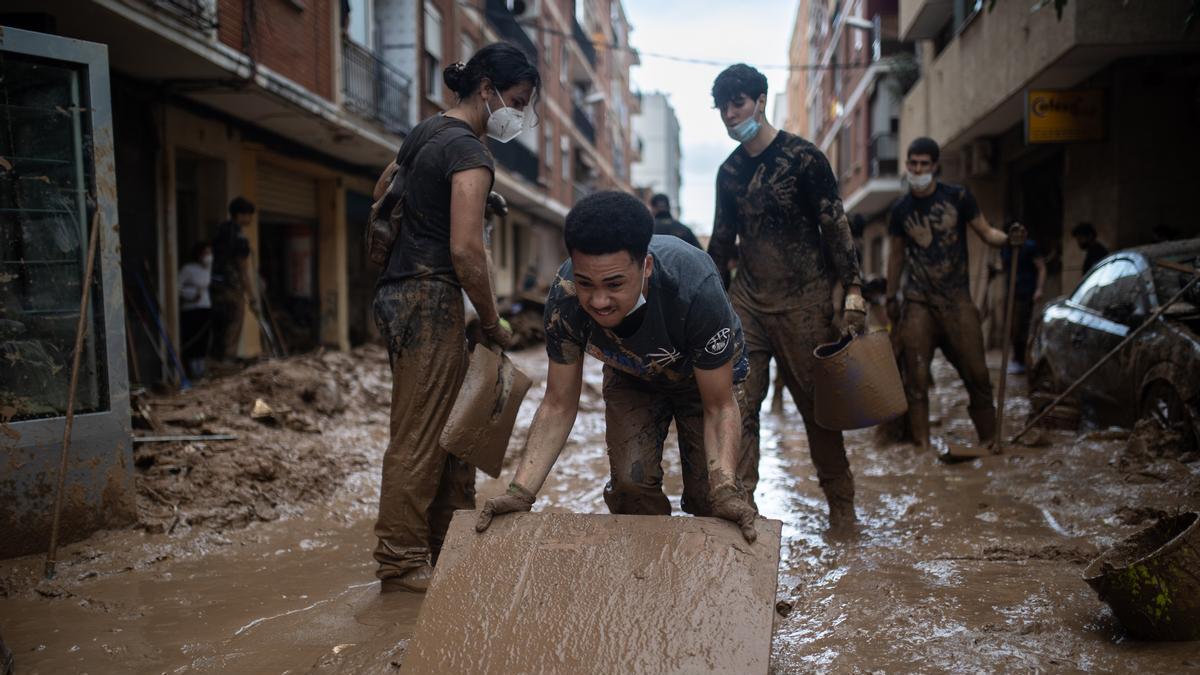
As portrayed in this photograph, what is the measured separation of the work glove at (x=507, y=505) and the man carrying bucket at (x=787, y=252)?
1.46 m

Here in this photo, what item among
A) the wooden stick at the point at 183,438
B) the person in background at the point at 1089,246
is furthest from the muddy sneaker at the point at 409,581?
the person in background at the point at 1089,246

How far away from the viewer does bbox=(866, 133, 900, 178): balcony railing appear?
71.8ft

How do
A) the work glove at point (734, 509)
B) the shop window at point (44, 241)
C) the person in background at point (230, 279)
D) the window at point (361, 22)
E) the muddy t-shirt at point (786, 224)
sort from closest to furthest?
1. the work glove at point (734, 509)
2. the shop window at point (44, 241)
3. the muddy t-shirt at point (786, 224)
4. the person in background at point (230, 279)
5. the window at point (361, 22)

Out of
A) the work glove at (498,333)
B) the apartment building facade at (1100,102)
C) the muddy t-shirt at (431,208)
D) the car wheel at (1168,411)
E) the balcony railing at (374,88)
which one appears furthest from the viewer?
the balcony railing at (374,88)

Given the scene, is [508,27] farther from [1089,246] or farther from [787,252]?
[787,252]

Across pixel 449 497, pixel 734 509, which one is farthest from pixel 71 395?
pixel 734 509

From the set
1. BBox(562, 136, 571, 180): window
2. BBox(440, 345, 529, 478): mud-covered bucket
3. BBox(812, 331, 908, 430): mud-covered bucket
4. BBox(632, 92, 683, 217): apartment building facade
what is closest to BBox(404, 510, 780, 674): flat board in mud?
BBox(440, 345, 529, 478): mud-covered bucket

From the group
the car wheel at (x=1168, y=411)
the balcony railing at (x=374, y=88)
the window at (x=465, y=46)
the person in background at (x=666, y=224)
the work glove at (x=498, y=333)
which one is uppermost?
the window at (x=465, y=46)

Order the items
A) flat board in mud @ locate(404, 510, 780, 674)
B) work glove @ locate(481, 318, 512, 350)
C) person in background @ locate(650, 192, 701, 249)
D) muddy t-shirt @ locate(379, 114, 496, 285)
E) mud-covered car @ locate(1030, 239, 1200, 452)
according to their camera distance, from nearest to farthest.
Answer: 1. flat board in mud @ locate(404, 510, 780, 674)
2. muddy t-shirt @ locate(379, 114, 496, 285)
3. work glove @ locate(481, 318, 512, 350)
4. mud-covered car @ locate(1030, 239, 1200, 452)
5. person in background @ locate(650, 192, 701, 249)

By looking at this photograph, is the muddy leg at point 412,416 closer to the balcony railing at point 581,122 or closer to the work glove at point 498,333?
the work glove at point 498,333

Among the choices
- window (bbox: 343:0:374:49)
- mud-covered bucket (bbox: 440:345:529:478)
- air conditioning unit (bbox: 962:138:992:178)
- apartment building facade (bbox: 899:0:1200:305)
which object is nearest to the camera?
mud-covered bucket (bbox: 440:345:529:478)

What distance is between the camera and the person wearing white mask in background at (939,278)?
536 centimetres

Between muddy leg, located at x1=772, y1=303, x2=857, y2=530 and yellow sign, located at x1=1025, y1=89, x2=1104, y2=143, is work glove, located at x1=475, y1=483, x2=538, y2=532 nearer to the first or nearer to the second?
muddy leg, located at x1=772, y1=303, x2=857, y2=530

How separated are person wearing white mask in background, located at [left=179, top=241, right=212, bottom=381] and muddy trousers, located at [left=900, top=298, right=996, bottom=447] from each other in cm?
659
